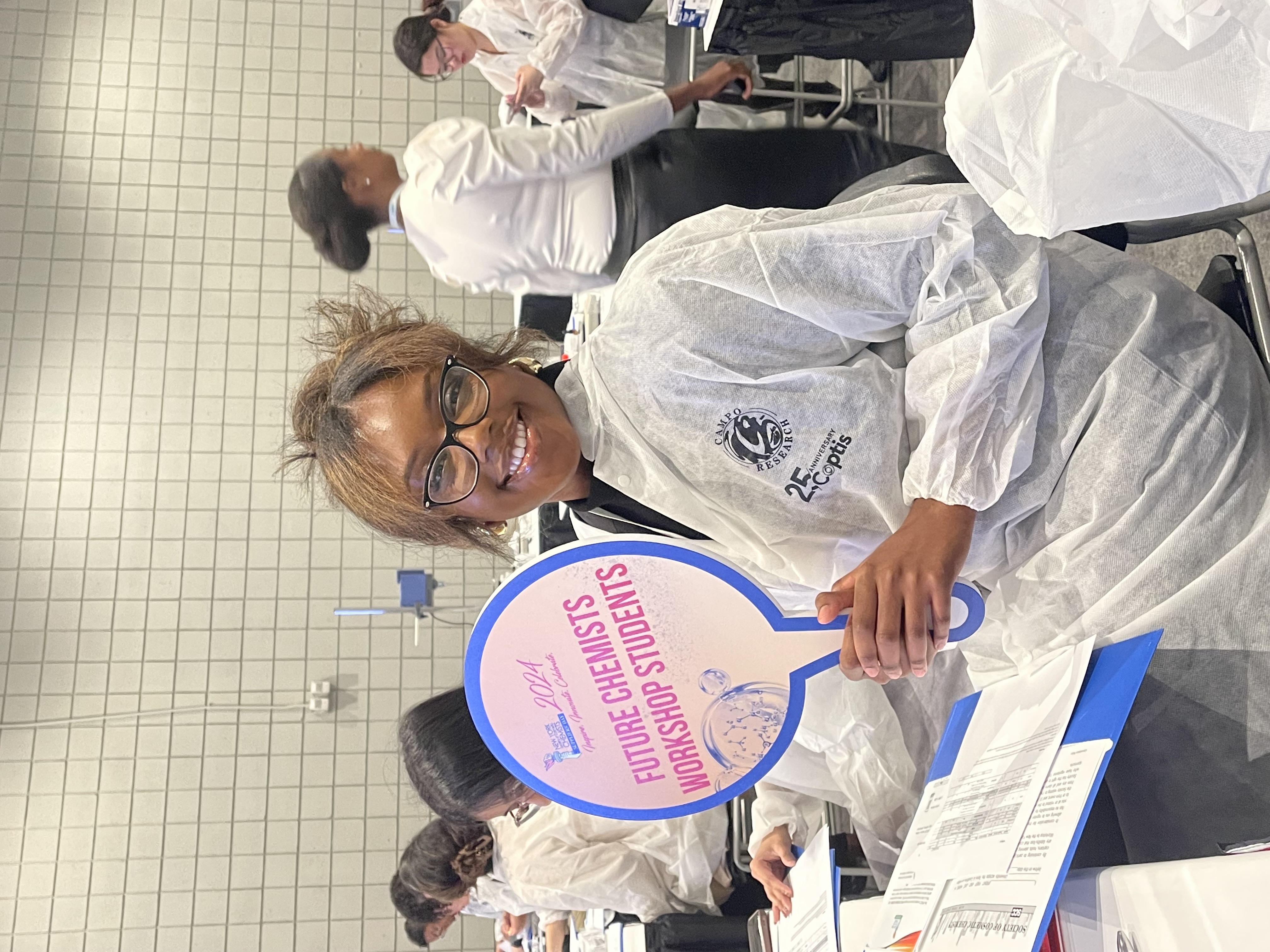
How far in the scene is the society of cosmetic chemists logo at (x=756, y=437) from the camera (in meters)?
1.16

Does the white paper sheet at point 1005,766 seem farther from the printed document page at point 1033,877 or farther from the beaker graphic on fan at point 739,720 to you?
the beaker graphic on fan at point 739,720

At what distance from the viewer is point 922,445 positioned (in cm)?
105

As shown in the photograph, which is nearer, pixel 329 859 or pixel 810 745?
pixel 810 745

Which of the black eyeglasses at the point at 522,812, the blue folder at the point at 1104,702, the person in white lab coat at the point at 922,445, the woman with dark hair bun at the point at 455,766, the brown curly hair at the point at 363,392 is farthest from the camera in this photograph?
the black eyeglasses at the point at 522,812

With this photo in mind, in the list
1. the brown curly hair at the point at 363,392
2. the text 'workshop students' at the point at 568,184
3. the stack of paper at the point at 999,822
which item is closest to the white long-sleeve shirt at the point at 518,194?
the text 'workshop students' at the point at 568,184

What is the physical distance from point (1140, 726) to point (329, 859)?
2.95 m

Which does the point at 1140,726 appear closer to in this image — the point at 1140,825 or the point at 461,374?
the point at 1140,825

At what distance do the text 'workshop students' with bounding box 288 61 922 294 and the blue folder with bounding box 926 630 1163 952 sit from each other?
4.54ft

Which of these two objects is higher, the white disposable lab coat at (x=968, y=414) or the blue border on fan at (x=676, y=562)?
the white disposable lab coat at (x=968, y=414)

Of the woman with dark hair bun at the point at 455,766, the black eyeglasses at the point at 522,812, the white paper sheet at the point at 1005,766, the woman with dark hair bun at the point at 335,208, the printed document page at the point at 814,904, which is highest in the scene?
the white paper sheet at the point at 1005,766

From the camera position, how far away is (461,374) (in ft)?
4.07

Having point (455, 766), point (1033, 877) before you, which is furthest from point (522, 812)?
point (1033, 877)

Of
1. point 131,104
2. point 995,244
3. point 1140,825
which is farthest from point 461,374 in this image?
point 131,104

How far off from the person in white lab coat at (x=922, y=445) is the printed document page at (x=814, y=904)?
12.7 inches
